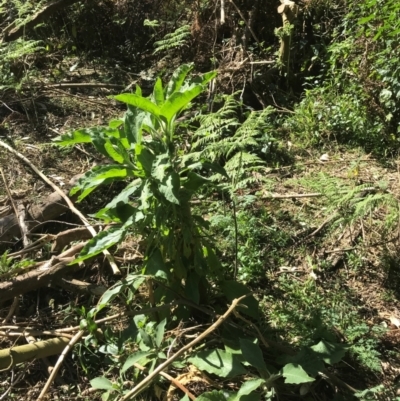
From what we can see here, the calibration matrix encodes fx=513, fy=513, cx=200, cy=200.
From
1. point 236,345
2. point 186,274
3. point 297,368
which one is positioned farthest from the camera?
point 186,274

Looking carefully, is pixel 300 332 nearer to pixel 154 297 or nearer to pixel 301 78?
pixel 154 297

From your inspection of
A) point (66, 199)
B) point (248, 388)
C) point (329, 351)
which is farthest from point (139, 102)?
point (66, 199)

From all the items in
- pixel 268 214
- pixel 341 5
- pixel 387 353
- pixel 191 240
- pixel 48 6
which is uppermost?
pixel 48 6

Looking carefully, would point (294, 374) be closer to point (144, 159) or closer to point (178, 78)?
point (144, 159)

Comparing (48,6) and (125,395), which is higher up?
(48,6)

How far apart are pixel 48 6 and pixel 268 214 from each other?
4360 millimetres

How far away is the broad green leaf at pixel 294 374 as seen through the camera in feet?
7.52

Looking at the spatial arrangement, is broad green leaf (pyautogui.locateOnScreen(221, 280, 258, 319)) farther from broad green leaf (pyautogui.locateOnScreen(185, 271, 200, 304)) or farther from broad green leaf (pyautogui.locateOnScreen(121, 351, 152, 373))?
broad green leaf (pyautogui.locateOnScreen(121, 351, 152, 373))

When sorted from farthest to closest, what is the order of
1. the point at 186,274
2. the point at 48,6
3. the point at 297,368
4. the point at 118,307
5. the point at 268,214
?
1. the point at 48,6
2. the point at 268,214
3. the point at 118,307
4. the point at 186,274
5. the point at 297,368

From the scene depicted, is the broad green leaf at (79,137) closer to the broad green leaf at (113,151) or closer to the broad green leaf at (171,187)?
the broad green leaf at (113,151)

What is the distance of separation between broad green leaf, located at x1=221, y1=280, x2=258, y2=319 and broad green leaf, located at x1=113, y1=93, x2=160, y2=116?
1.07 m

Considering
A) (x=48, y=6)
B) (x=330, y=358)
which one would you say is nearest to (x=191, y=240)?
(x=330, y=358)

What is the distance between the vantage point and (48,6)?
649cm

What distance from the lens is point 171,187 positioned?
2.38 metres
